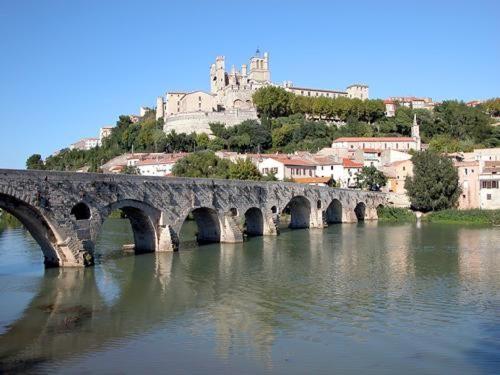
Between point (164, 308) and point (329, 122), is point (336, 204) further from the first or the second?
point (329, 122)

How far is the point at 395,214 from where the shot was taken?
2547 inches

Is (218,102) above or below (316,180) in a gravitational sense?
above

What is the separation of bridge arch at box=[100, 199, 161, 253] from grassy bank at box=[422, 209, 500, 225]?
36.3 meters

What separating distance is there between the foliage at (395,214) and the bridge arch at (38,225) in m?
44.1

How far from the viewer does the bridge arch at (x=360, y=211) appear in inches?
2534

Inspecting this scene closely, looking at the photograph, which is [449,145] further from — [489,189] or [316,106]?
[316,106]

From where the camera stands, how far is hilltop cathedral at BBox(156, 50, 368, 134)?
104438 millimetres

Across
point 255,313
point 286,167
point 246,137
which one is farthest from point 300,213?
point 246,137

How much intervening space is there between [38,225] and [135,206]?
591 centimetres

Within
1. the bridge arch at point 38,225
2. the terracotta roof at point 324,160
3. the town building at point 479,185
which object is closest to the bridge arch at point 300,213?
the town building at point 479,185

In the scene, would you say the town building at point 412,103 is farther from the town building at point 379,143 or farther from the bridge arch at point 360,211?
the bridge arch at point 360,211

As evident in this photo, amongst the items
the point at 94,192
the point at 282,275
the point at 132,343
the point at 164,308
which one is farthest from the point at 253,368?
the point at 94,192

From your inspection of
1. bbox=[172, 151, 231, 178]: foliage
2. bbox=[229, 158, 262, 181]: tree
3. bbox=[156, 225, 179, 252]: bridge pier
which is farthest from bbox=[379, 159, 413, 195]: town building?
bbox=[156, 225, 179, 252]: bridge pier

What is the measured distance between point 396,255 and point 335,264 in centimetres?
528
